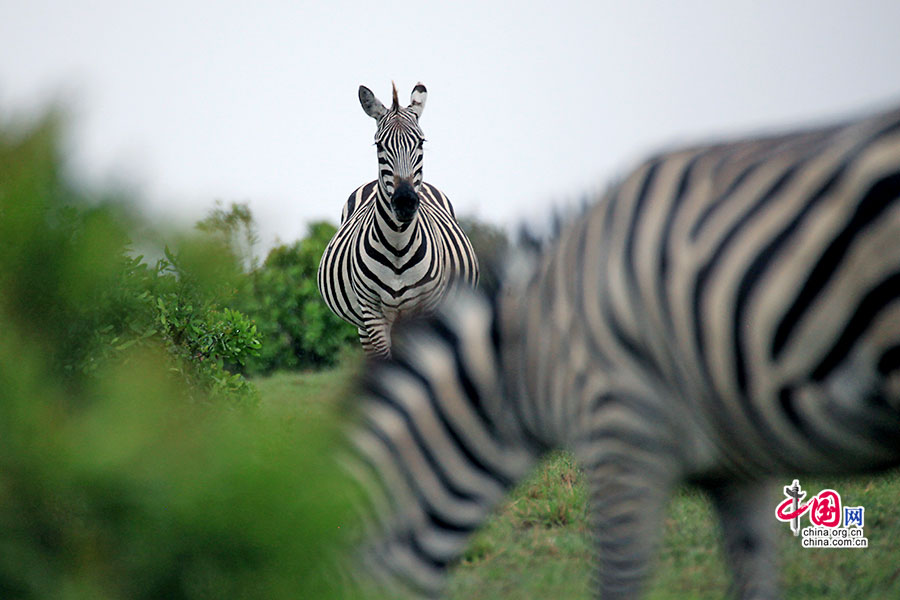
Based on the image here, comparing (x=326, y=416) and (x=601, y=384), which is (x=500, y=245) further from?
(x=326, y=416)

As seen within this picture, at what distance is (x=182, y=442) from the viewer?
2.89ft

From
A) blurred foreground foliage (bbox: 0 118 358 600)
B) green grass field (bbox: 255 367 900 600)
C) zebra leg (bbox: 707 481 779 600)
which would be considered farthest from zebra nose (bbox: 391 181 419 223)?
blurred foreground foliage (bbox: 0 118 358 600)

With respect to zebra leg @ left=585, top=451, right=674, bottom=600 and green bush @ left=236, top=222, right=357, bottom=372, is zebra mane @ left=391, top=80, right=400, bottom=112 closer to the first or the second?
zebra leg @ left=585, top=451, right=674, bottom=600

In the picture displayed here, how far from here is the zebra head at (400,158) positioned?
275 inches

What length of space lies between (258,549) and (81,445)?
223 mm

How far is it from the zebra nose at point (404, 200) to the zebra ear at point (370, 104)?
1623 mm

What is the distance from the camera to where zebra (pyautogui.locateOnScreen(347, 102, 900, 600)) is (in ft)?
6.50

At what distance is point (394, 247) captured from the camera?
7.53 m

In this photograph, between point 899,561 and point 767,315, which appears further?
point 899,561

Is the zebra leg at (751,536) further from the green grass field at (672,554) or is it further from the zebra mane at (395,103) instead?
the zebra mane at (395,103)

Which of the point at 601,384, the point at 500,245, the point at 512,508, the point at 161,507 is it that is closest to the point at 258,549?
the point at 161,507

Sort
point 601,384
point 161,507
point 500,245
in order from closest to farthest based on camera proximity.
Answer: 1. point 161,507
2. point 601,384
3. point 500,245

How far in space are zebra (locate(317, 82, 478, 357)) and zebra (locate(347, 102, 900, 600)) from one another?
4.38 metres

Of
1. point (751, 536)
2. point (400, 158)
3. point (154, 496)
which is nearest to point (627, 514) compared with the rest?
point (751, 536)
